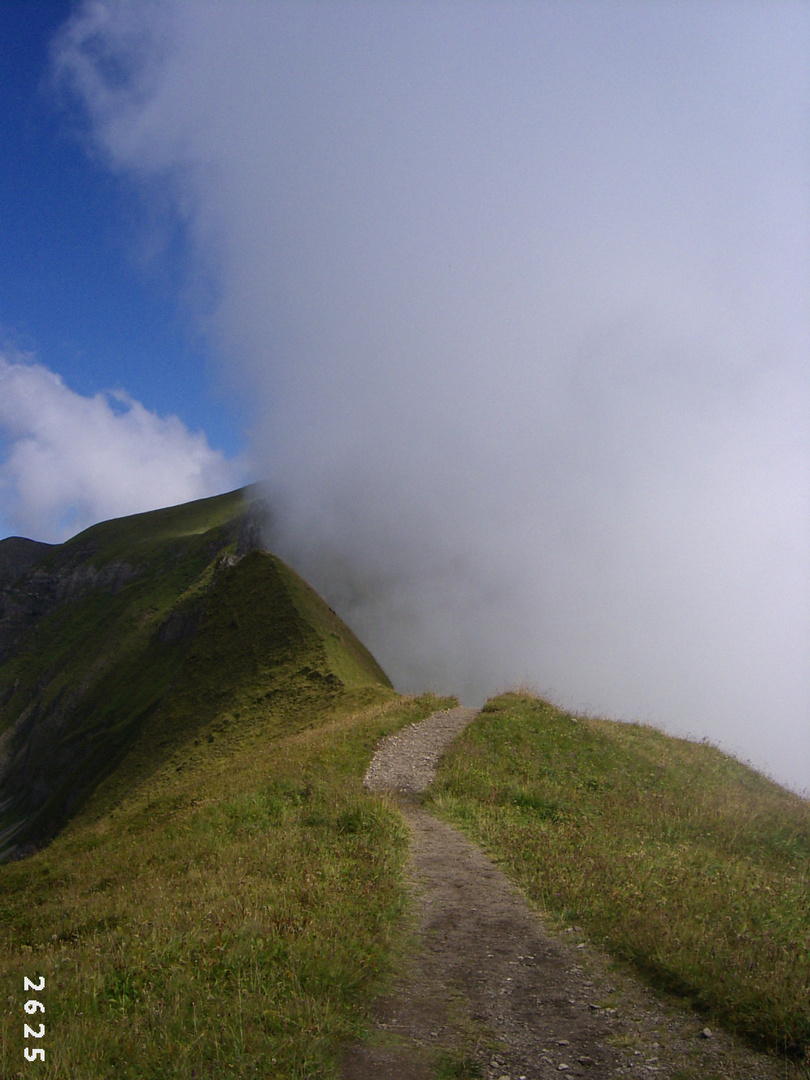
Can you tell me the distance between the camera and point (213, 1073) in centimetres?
543

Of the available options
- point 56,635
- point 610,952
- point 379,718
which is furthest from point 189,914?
point 56,635

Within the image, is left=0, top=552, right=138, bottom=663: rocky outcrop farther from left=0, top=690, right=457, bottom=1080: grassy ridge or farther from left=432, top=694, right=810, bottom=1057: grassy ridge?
left=0, top=690, right=457, bottom=1080: grassy ridge

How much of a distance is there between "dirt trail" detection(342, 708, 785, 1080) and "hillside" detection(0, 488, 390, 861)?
2438 cm

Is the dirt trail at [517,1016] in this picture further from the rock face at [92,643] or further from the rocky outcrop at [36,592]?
the rocky outcrop at [36,592]

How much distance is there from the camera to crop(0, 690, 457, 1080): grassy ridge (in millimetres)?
5746

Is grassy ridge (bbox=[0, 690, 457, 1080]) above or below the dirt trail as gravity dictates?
above

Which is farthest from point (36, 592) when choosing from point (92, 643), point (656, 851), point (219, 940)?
point (219, 940)

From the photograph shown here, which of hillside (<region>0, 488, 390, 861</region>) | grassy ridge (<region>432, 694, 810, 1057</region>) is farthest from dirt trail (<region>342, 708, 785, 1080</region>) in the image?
hillside (<region>0, 488, 390, 861</region>)

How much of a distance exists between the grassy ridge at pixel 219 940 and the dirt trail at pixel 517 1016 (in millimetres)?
470

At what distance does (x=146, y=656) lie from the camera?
3880 inches

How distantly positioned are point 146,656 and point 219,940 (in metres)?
98.4

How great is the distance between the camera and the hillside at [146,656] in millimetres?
40625

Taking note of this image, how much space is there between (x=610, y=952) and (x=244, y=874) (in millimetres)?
5289

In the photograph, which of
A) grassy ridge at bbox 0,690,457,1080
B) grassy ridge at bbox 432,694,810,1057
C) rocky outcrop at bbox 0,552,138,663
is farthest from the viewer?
rocky outcrop at bbox 0,552,138,663
